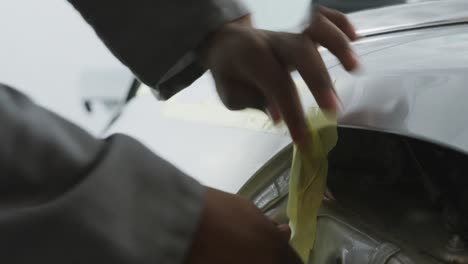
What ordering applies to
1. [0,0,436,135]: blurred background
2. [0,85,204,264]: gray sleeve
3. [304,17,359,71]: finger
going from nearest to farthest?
[0,85,204,264]: gray sleeve, [304,17,359,71]: finger, [0,0,436,135]: blurred background

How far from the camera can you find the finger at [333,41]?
1.41 ft

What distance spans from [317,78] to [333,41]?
0.06 metres

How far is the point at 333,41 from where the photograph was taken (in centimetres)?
43

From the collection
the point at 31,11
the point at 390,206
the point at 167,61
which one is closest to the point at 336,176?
the point at 390,206

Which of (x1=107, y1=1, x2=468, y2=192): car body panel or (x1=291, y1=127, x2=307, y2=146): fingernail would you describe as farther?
(x1=107, y1=1, x2=468, y2=192): car body panel

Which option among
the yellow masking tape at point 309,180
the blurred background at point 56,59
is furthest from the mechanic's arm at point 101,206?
the blurred background at point 56,59

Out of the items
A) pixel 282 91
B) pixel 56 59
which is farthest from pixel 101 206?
pixel 56 59

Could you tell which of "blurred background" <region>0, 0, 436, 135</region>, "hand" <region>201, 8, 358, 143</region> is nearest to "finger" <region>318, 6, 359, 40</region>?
"hand" <region>201, 8, 358, 143</region>

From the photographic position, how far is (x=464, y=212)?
534mm

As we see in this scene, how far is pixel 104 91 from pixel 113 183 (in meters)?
1.69

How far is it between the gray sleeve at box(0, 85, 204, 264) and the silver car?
23cm

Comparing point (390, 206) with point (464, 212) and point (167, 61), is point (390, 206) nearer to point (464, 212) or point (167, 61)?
point (464, 212)

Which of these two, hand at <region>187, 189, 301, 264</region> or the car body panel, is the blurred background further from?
hand at <region>187, 189, 301, 264</region>

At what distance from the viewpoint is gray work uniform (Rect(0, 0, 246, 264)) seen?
11.8 inches
